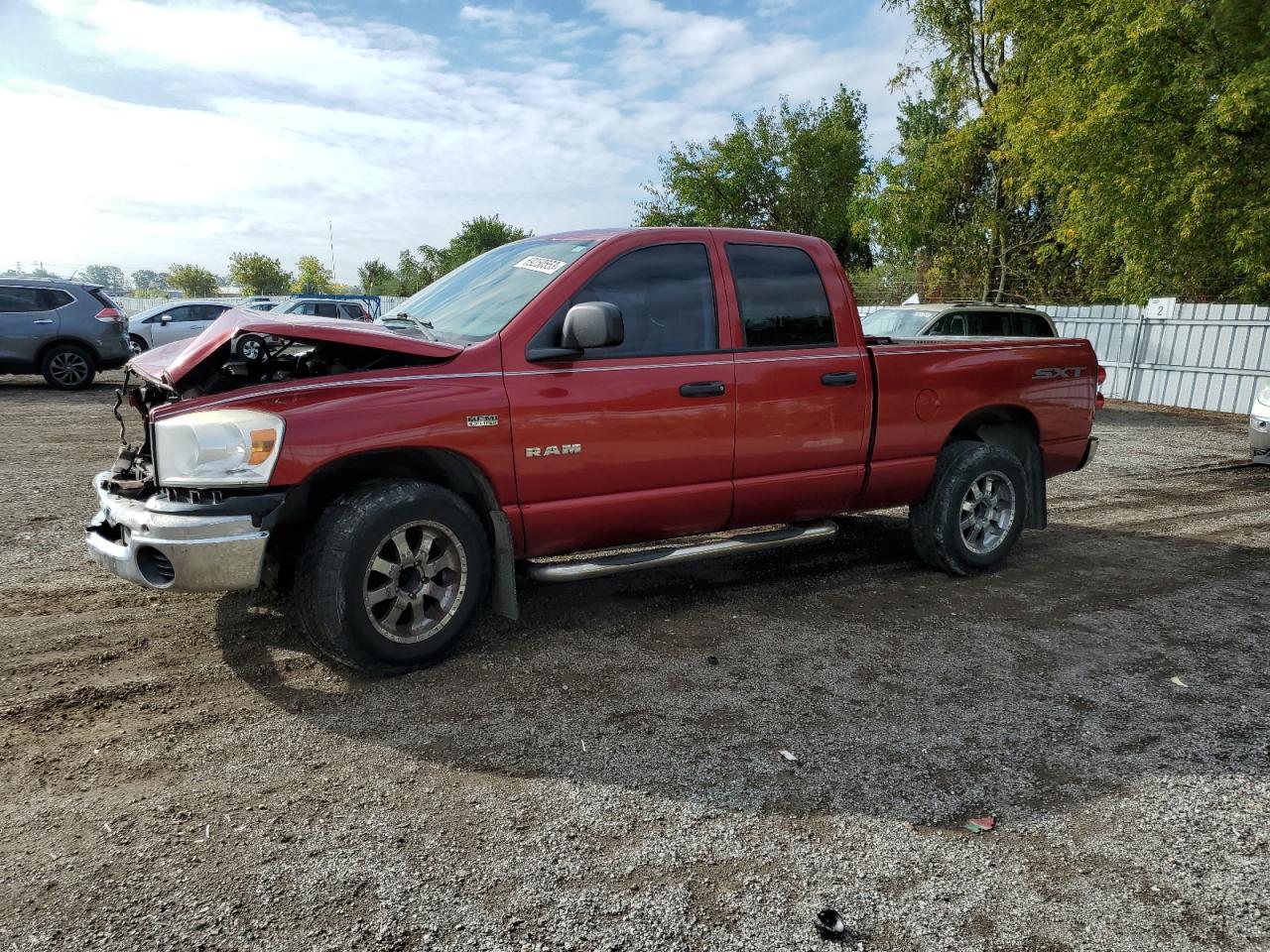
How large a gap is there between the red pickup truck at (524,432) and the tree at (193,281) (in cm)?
11755

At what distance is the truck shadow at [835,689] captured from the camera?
10.6 ft

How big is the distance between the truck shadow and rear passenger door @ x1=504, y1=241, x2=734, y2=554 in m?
0.66

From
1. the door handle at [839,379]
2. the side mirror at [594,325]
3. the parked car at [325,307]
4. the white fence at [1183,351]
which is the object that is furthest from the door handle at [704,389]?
the parked car at [325,307]

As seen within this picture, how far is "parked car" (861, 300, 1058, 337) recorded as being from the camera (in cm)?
1188

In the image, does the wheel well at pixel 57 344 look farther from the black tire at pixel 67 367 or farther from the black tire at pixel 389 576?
the black tire at pixel 389 576

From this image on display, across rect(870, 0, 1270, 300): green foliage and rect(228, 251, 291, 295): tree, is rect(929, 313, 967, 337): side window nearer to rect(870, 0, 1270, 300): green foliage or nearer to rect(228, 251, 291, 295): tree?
rect(870, 0, 1270, 300): green foliage

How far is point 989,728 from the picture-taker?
3.60 metres

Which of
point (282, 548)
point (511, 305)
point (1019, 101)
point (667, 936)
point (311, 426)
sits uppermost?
point (1019, 101)

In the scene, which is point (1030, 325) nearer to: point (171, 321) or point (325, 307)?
point (325, 307)

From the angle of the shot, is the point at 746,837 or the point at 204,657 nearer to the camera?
the point at 746,837

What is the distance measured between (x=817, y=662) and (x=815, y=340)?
5.94 ft

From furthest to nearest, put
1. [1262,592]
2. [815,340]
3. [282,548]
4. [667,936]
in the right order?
[1262,592], [815,340], [282,548], [667,936]

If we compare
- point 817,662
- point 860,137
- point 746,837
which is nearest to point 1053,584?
point 817,662

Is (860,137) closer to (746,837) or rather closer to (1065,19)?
(1065,19)
